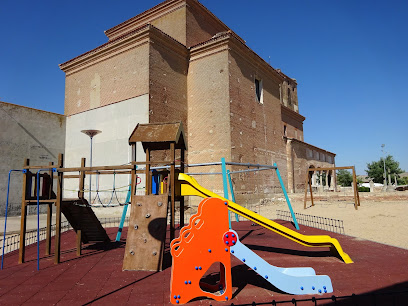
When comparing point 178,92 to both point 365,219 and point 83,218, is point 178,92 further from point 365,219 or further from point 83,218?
point 365,219

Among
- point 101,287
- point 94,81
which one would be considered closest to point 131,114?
point 94,81

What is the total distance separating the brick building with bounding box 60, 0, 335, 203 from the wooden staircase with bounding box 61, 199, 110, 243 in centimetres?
746

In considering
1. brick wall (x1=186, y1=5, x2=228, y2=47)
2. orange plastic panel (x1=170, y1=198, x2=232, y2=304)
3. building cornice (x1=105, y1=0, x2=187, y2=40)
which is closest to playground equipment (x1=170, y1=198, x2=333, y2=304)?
orange plastic panel (x1=170, y1=198, x2=232, y2=304)

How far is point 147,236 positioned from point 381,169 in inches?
2222

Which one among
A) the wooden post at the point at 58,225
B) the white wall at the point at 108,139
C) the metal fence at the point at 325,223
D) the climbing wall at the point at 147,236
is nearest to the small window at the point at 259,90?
the white wall at the point at 108,139

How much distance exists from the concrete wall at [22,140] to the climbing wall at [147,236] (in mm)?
13632

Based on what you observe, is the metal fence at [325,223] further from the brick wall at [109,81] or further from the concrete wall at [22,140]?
the concrete wall at [22,140]

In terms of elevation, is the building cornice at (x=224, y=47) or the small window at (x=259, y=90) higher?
the building cornice at (x=224, y=47)

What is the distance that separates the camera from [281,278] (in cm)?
358

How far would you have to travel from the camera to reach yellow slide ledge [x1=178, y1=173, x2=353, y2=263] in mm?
4465

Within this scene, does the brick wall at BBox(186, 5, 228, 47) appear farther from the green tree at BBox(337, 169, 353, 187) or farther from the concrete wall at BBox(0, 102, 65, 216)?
the green tree at BBox(337, 169, 353, 187)

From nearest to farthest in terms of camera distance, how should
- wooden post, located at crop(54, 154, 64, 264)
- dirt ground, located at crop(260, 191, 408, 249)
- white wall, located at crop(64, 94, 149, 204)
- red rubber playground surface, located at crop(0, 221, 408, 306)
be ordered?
red rubber playground surface, located at crop(0, 221, 408, 306) → wooden post, located at crop(54, 154, 64, 264) → dirt ground, located at crop(260, 191, 408, 249) → white wall, located at crop(64, 94, 149, 204)

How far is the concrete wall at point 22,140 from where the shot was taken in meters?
15.2

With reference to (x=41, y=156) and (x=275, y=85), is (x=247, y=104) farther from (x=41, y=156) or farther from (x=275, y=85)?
(x=41, y=156)
